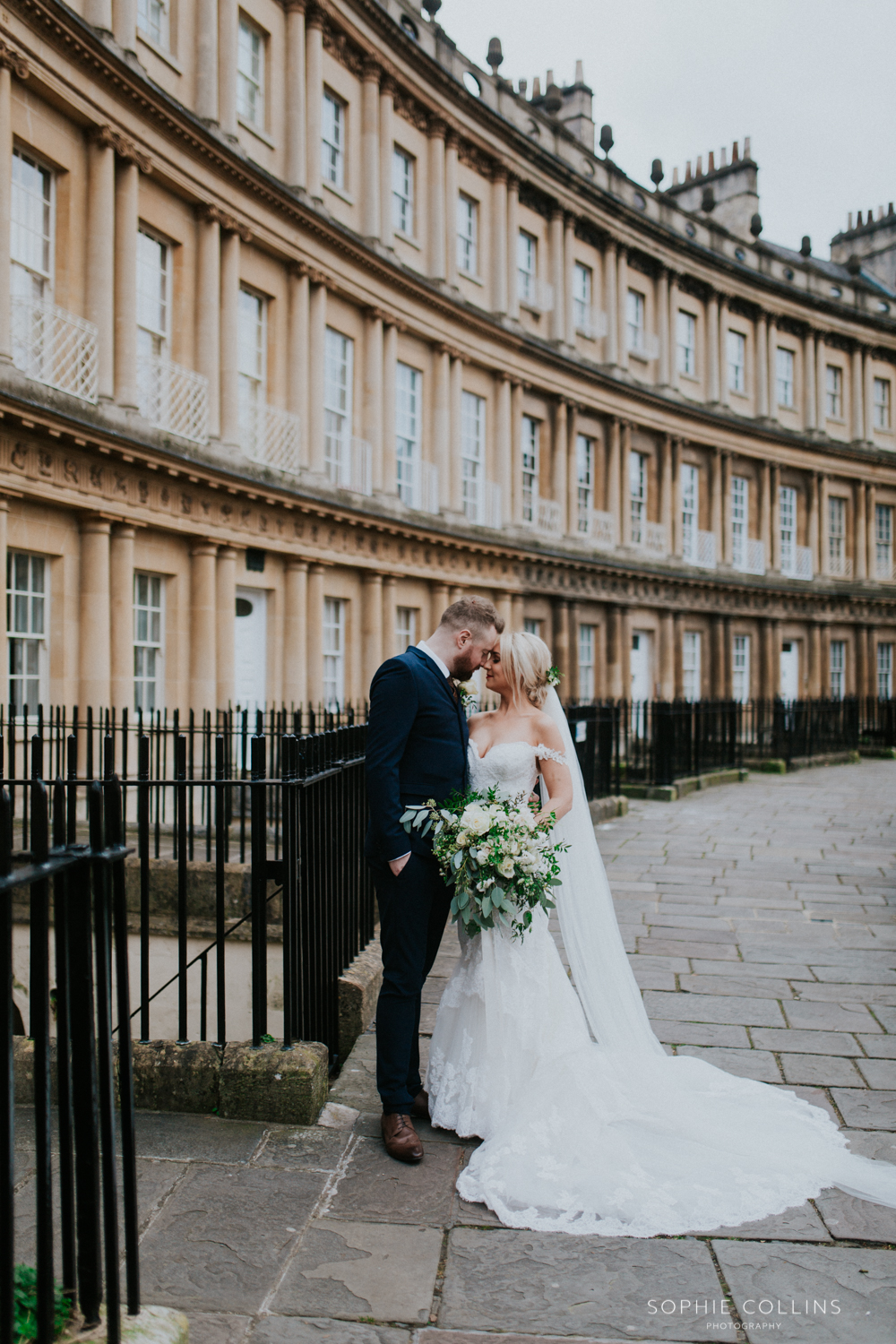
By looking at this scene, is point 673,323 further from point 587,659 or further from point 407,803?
point 407,803

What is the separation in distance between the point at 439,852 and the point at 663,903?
4428 millimetres

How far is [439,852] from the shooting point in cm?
358

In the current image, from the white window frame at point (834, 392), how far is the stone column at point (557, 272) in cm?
1250

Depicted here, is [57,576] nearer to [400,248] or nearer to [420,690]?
[420,690]

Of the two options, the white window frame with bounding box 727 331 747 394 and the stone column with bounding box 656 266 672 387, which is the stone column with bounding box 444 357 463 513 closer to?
the stone column with bounding box 656 266 672 387

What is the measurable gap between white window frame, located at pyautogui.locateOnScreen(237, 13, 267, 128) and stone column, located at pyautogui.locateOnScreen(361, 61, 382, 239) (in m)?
2.57

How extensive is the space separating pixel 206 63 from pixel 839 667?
2571cm

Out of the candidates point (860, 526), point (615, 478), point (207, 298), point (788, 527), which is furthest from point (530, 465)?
point (860, 526)

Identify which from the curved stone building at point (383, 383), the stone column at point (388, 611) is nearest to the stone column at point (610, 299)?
the curved stone building at point (383, 383)

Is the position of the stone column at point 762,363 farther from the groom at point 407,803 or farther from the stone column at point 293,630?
the groom at point 407,803

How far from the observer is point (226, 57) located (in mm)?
14117

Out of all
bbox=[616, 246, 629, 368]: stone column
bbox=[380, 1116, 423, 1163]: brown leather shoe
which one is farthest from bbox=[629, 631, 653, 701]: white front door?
bbox=[380, 1116, 423, 1163]: brown leather shoe

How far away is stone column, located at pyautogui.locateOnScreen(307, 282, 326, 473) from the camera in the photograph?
16.2 meters

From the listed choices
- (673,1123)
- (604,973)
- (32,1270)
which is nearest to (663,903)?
(604,973)
